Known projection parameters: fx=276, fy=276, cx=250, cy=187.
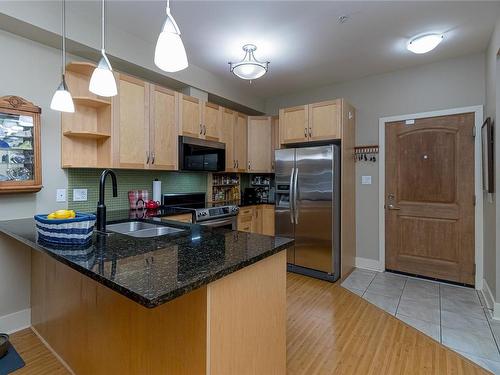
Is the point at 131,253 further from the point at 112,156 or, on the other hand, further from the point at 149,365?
the point at 112,156

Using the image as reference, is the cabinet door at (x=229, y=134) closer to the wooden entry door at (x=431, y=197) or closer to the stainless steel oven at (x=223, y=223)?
the stainless steel oven at (x=223, y=223)

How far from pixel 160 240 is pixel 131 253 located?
28 centimetres

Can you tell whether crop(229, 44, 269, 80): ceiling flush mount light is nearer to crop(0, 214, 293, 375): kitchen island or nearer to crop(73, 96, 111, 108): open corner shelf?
crop(73, 96, 111, 108): open corner shelf

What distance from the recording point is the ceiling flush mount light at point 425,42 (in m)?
2.74

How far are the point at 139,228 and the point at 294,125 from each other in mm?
2481

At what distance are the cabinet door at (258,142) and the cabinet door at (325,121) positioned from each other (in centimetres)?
93

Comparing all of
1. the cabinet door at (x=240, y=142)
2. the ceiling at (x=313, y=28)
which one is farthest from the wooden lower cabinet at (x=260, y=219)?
the ceiling at (x=313, y=28)

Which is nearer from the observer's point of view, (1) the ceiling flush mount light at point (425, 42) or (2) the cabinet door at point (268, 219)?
(1) the ceiling flush mount light at point (425, 42)

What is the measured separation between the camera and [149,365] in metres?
1.24

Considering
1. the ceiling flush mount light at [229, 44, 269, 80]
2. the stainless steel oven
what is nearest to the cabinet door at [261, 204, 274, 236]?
the stainless steel oven

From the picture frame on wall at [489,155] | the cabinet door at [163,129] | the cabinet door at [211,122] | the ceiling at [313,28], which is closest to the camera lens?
the ceiling at [313,28]

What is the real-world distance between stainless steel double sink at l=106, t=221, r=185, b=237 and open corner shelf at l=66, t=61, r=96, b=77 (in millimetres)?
1424

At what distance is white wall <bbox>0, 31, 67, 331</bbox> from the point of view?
225cm

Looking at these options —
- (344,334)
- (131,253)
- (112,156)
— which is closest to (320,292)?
(344,334)
